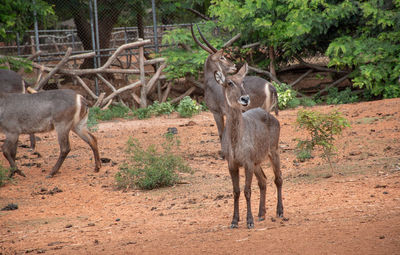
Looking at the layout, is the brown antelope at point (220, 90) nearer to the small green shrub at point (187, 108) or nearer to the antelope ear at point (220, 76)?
the antelope ear at point (220, 76)

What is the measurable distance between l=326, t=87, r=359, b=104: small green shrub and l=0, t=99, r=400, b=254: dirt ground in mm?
3338

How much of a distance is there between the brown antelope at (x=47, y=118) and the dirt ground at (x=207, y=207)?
1.81 ft

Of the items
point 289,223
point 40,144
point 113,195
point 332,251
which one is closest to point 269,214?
point 289,223

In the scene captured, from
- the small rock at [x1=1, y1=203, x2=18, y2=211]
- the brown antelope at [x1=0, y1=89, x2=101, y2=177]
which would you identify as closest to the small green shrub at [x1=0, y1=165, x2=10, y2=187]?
the brown antelope at [x1=0, y1=89, x2=101, y2=177]

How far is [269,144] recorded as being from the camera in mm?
5617

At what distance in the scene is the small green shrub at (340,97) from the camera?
46.4 feet

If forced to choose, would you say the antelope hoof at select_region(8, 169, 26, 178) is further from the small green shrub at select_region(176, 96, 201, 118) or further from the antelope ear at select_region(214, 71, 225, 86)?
the small green shrub at select_region(176, 96, 201, 118)

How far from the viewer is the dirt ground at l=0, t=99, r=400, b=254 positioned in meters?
4.45

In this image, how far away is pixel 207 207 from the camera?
631 cm

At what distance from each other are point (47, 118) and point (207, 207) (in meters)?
3.99

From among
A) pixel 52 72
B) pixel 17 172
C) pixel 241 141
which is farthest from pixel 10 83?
pixel 241 141

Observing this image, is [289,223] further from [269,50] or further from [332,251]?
[269,50]

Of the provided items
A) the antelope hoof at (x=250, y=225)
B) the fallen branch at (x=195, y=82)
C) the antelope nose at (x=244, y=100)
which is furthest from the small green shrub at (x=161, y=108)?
the antelope hoof at (x=250, y=225)

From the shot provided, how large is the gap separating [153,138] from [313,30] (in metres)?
6.01
